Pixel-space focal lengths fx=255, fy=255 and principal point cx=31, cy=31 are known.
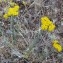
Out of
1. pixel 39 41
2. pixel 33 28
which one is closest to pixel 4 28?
pixel 33 28

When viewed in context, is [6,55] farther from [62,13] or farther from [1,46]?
[62,13]

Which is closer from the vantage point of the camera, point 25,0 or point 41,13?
point 41,13

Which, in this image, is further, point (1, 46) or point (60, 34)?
point (60, 34)

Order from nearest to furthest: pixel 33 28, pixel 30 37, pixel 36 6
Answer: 1. pixel 30 37
2. pixel 33 28
3. pixel 36 6

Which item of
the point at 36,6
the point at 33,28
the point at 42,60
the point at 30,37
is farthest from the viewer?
the point at 36,6

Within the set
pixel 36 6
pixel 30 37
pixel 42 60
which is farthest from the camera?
pixel 36 6

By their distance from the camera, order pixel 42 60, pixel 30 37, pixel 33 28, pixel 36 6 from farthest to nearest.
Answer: pixel 36 6 < pixel 33 28 < pixel 30 37 < pixel 42 60

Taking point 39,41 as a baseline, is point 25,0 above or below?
above

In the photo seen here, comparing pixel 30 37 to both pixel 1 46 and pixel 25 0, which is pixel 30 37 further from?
pixel 25 0

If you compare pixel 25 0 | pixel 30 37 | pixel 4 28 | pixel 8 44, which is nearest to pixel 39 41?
pixel 30 37
